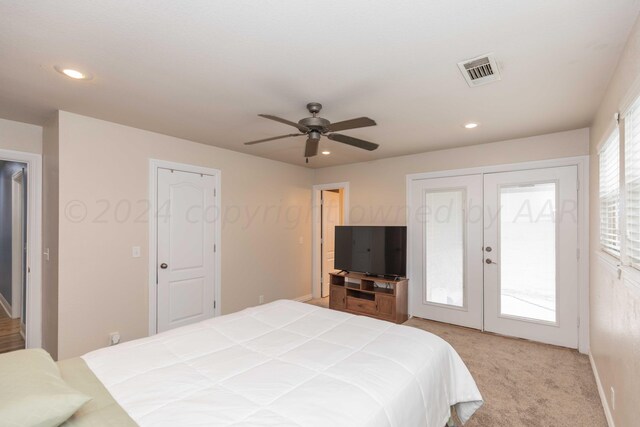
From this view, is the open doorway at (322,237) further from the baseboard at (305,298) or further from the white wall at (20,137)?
the white wall at (20,137)

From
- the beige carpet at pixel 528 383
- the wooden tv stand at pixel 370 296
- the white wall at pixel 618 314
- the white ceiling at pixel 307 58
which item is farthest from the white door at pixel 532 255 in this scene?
the wooden tv stand at pixel 370 296

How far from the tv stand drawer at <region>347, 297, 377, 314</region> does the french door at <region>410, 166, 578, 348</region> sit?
2.15 feet

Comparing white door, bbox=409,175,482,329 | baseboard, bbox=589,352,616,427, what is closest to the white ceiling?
white door, bbox=409,175,482,329

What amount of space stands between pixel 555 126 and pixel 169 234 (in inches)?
177

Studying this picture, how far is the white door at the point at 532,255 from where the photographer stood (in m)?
3.40

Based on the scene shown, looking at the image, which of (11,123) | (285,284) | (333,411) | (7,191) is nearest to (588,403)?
(333,411)

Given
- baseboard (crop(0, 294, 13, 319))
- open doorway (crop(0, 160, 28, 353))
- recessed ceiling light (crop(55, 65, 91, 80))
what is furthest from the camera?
baseboard (crop(0, 294, 13, 319))

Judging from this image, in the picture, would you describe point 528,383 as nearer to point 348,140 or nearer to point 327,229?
point 348,140

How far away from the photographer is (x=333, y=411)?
119 centimetres

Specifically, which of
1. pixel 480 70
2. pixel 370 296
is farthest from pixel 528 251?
pixel 480 70

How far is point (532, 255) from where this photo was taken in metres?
3.61

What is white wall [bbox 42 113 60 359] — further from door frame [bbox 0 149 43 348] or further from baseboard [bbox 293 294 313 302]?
baseboard [bbox 293 294 313 302]

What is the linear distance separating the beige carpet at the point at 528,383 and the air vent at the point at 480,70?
2.42 metres

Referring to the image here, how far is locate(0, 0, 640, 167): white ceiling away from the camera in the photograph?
147 centimetres
